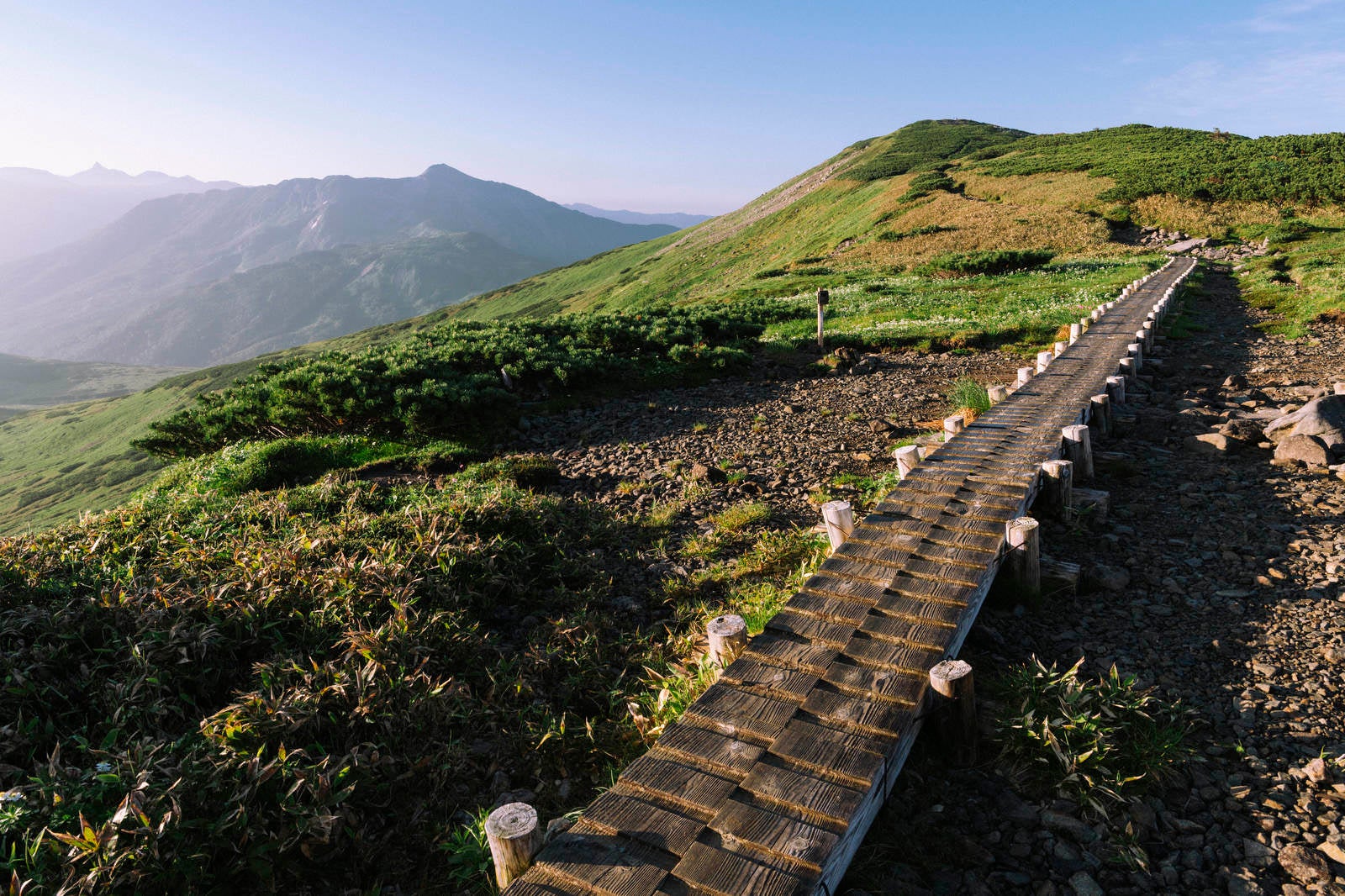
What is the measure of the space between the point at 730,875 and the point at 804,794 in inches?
28.8

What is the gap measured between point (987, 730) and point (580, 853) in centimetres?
331

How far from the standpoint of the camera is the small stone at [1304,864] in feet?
12.6

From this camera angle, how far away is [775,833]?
374cm

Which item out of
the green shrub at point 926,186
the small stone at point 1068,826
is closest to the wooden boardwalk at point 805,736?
the small stone at point 1068,826

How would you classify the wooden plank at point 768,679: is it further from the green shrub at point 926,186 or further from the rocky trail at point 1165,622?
the green shrub at point 926,186

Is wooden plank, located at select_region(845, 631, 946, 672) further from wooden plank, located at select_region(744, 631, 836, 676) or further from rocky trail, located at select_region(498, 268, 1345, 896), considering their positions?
rocky trail, located at select_region(498, 268, 1345, 896)

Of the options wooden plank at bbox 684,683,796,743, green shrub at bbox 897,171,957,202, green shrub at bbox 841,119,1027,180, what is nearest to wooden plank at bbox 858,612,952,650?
wooden plank at bbox 684,683,796,743

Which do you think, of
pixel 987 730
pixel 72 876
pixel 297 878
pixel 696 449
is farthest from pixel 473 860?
pixel 696 449

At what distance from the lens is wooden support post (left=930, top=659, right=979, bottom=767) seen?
4.68 metres

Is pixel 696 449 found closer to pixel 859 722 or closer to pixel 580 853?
pixel 859 722

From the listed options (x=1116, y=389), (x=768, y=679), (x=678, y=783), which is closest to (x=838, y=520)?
(x=768, y=679)

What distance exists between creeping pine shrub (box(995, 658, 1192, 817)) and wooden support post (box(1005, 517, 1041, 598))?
161cm

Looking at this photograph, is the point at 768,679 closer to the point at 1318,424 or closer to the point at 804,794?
the point at 804,794

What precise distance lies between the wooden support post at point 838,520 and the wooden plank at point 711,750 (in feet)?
10.5
